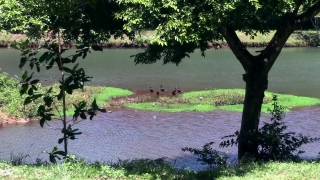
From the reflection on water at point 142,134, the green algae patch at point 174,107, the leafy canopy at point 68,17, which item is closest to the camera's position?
the leafy canopy at point 68,17

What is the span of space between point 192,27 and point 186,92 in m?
15.6

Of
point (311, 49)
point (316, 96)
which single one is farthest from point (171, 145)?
point (311, 49)

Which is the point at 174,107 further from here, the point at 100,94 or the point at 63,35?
the point at 63,35

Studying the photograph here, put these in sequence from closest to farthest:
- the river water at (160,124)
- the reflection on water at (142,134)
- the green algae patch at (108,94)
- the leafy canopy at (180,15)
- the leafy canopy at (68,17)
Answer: the leafy canopy at (180,15), the leafy canopy at (68,17), the reflection on water at (142,134), the river water at (160,124), the green algae patch at (108,94)

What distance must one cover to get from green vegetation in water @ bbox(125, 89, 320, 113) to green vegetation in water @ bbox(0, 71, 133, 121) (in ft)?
5.95

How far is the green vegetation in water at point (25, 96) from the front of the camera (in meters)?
17.2

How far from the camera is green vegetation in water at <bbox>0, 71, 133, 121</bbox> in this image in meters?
17.2

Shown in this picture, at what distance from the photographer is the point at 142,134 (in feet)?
49.4

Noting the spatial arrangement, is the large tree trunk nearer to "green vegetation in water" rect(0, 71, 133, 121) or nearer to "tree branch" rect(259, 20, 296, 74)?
"tree branch" rect(259, 20, 296, 74)

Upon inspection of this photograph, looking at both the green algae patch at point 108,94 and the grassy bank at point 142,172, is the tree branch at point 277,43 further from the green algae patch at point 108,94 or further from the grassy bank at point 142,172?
the green algae patch at point 108,94

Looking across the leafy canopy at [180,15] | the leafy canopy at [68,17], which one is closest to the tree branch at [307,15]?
the leafy canopy at [180,15]

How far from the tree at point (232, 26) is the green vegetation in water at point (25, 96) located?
8.77 meters

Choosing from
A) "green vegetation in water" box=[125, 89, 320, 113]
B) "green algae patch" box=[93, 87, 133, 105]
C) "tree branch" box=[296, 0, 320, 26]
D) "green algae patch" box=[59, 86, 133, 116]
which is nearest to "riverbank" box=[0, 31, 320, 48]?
"green algae patch" box=[93, 87, 133, 105]

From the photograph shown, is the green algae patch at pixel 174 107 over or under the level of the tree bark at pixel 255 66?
under
